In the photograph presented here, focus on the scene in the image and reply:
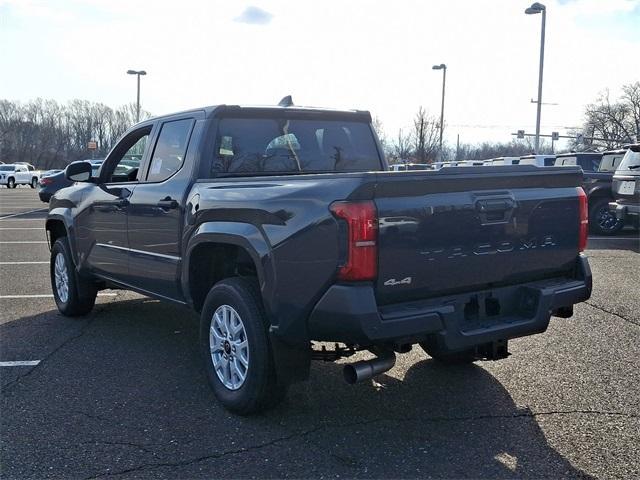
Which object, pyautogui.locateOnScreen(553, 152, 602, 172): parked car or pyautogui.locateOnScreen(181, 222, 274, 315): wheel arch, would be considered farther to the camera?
pyautogui.locateOnScreen(553, 152, 602, 172): parked car

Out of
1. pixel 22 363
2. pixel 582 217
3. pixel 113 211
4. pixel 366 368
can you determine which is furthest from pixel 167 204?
pixel 582 217

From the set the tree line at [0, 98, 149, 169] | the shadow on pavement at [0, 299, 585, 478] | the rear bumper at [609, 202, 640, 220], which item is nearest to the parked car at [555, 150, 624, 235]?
the rear bumper at [609, 202, 640, 220]

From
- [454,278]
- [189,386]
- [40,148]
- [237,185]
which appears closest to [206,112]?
[237,185]

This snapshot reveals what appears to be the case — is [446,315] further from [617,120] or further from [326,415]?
[617,120]

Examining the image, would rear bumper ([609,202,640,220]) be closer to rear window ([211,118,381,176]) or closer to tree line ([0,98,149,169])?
rear window ([211,118,381,176])

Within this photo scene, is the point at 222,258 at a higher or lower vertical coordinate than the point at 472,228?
lower

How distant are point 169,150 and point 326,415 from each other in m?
2.40

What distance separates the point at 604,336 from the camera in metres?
5.62

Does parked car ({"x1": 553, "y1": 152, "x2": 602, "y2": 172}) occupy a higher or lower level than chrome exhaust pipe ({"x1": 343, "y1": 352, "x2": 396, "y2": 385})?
higher

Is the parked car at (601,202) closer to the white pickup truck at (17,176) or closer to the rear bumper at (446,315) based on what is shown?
the rear bumper at (446,315)

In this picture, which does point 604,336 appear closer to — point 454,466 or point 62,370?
point 454,466

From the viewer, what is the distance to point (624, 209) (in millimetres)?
11766

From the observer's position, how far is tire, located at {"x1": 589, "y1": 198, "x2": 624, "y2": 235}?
13484mm

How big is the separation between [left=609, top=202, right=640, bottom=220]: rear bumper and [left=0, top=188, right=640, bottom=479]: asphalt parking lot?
6.32m
